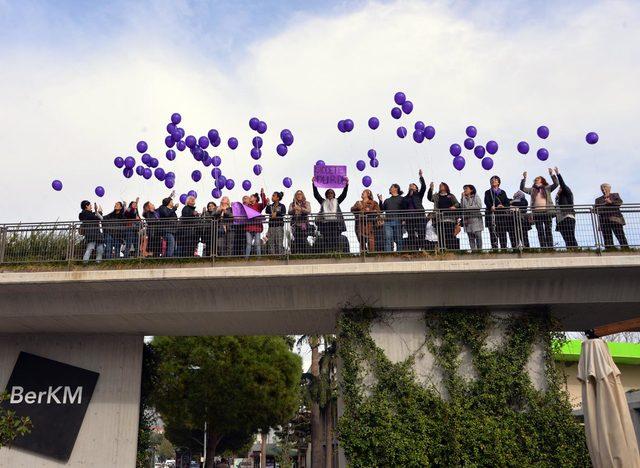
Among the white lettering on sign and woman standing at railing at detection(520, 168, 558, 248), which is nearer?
woman standing at railing at detection(520, 168, 558, 248)

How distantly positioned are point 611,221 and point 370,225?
546cm

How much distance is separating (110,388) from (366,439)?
7679 millimetres

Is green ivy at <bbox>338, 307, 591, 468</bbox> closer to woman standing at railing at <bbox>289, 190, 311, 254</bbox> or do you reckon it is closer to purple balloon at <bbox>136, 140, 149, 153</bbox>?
woman standing at railing at <bbox>289, 190, 311, 254</bbox>

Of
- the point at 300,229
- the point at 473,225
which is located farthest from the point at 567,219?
the point at 300,229

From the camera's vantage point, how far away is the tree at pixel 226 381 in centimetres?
3212

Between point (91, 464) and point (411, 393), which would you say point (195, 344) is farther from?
point (411, 393)

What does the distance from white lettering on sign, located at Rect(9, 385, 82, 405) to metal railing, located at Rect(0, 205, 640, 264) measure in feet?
13.9

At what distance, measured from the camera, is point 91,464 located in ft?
59.0

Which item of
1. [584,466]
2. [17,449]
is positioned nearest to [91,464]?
[17,449]

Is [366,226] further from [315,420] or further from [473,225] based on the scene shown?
[315,420]

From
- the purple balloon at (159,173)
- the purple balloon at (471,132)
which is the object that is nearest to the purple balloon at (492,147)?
the purple balloon at (471,132)

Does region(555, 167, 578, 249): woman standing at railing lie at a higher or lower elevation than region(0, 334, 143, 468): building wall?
higher

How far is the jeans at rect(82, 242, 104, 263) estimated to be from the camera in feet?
53.3

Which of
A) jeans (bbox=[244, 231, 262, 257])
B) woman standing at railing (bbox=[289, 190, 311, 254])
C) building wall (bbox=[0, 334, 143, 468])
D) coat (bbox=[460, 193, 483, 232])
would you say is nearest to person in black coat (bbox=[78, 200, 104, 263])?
jeans (bbox=[244, 231, 262, 257])
